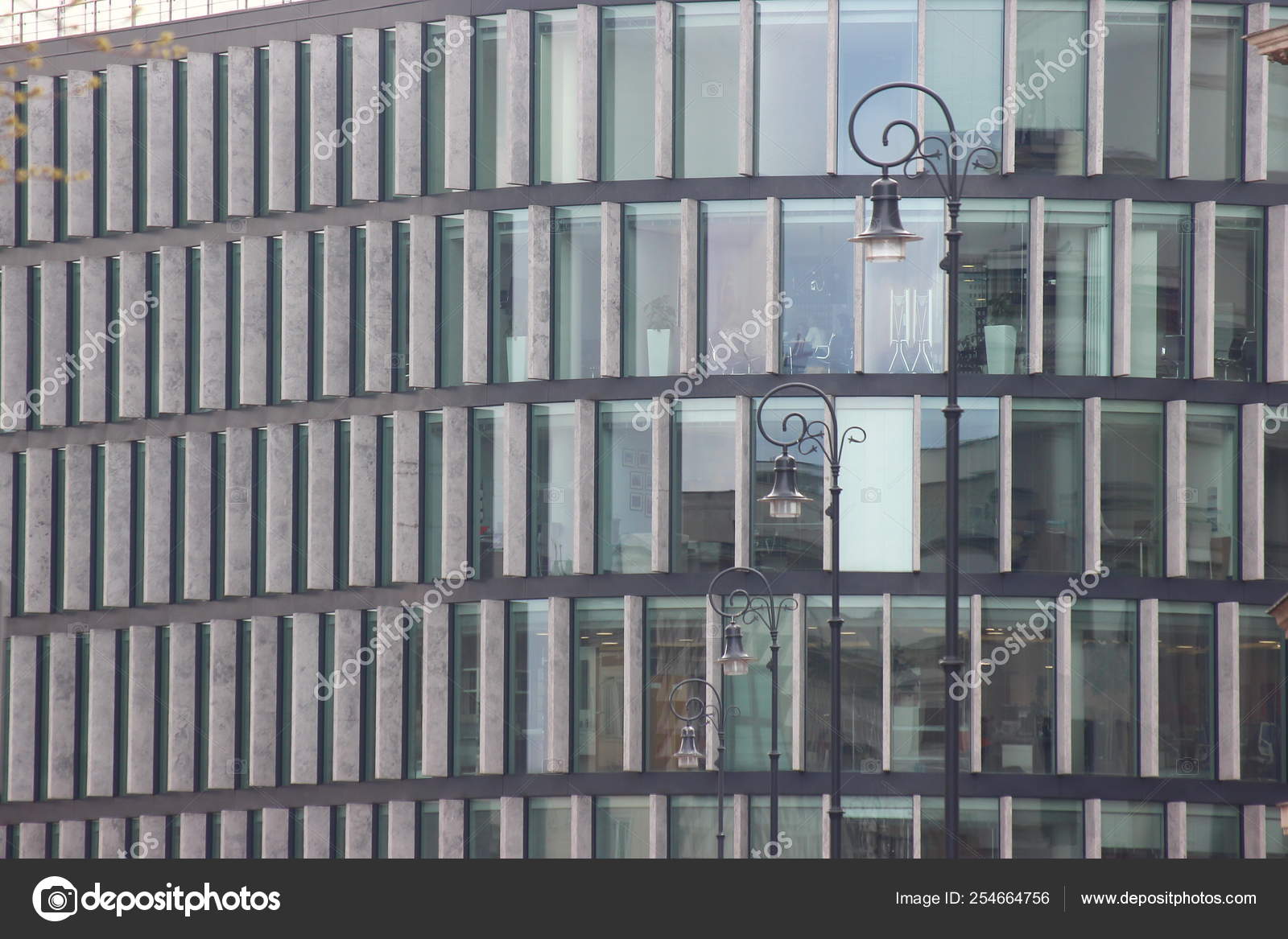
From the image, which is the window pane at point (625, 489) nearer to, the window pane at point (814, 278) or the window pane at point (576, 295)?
the window pane at point (576, 295)

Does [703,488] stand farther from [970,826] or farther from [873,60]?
Result: [873,60]

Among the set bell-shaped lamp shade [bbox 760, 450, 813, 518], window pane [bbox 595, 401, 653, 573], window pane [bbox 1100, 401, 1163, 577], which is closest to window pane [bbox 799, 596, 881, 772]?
window pane [bbox 595, 401, 653, 573]

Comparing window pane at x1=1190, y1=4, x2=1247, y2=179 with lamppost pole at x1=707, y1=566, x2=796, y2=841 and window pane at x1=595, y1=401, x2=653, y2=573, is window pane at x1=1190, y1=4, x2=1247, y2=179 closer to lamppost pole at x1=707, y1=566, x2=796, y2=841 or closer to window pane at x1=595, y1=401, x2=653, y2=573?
lamppost pole at x1=707, y1=566, x2=796, y2=841

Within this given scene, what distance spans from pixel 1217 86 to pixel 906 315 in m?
7.94

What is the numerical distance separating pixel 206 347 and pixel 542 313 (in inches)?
385

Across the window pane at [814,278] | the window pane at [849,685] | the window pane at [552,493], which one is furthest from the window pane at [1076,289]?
the window pane at [552,493]

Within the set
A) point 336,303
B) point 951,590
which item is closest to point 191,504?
point 336,303

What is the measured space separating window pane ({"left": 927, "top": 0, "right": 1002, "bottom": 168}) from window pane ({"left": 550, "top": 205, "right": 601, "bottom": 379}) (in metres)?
7.38

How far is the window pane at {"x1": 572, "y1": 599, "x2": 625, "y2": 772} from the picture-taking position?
39750mm

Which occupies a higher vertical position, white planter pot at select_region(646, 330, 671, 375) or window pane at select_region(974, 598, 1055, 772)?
white planter pot at select_region(646, 330, 671, 375)

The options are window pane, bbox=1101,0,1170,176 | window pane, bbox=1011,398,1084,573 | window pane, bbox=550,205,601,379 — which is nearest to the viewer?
window pane, bbox=1011,398,1084,573

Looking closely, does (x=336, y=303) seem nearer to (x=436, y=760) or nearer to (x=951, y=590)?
(x=436, y=760)

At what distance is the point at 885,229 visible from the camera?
782 inches

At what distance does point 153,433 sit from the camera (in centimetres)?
4719
